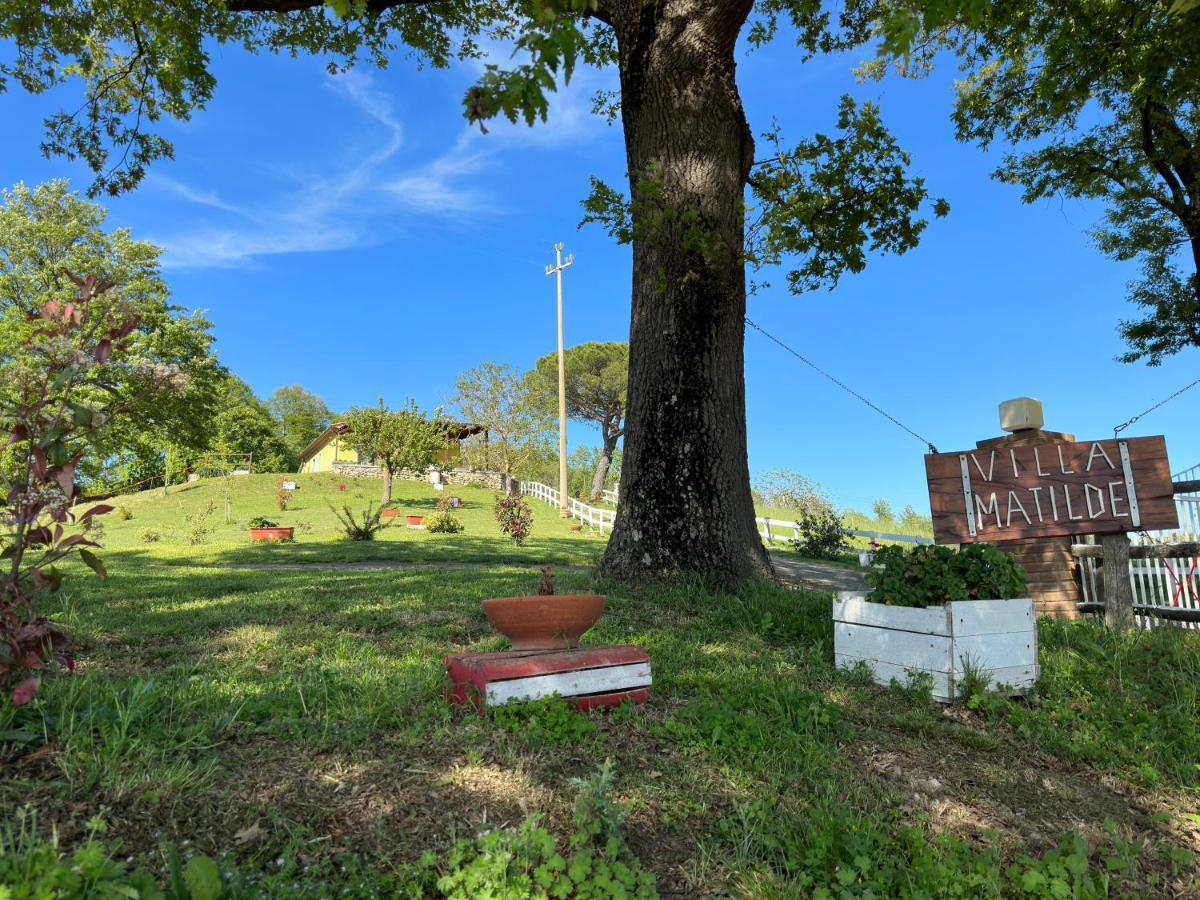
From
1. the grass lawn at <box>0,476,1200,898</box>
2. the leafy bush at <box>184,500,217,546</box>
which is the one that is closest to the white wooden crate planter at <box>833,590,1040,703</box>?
the grass lawn at <box>0,476,1200,898</box>

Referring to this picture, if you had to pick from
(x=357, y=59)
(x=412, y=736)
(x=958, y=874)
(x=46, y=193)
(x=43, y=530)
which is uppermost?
(x=46, y=193)

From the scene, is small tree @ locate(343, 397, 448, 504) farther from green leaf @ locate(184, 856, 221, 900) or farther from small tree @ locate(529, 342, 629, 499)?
green leaf @ locate(184, 856, 221, 900)

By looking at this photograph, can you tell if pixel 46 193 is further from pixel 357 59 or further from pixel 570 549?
pixel 570 549

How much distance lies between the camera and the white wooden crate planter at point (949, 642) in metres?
4.37

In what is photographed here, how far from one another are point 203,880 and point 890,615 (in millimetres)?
4047

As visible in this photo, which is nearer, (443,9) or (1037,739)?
(1037,739)

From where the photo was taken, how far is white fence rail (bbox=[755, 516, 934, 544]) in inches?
825

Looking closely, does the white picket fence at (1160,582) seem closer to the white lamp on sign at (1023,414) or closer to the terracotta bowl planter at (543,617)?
the white lamp on sign at (1023,414)

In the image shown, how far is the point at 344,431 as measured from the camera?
112 feet

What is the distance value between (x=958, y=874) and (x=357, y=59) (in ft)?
44.4

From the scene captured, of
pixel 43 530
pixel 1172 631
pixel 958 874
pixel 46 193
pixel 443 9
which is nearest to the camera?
pixel 958 874

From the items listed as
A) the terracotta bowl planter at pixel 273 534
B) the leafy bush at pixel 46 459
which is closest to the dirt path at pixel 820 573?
the leafy bush at pixel 46 459

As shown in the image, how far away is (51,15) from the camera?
965cm

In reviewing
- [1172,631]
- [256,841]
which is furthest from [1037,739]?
[256,841]
